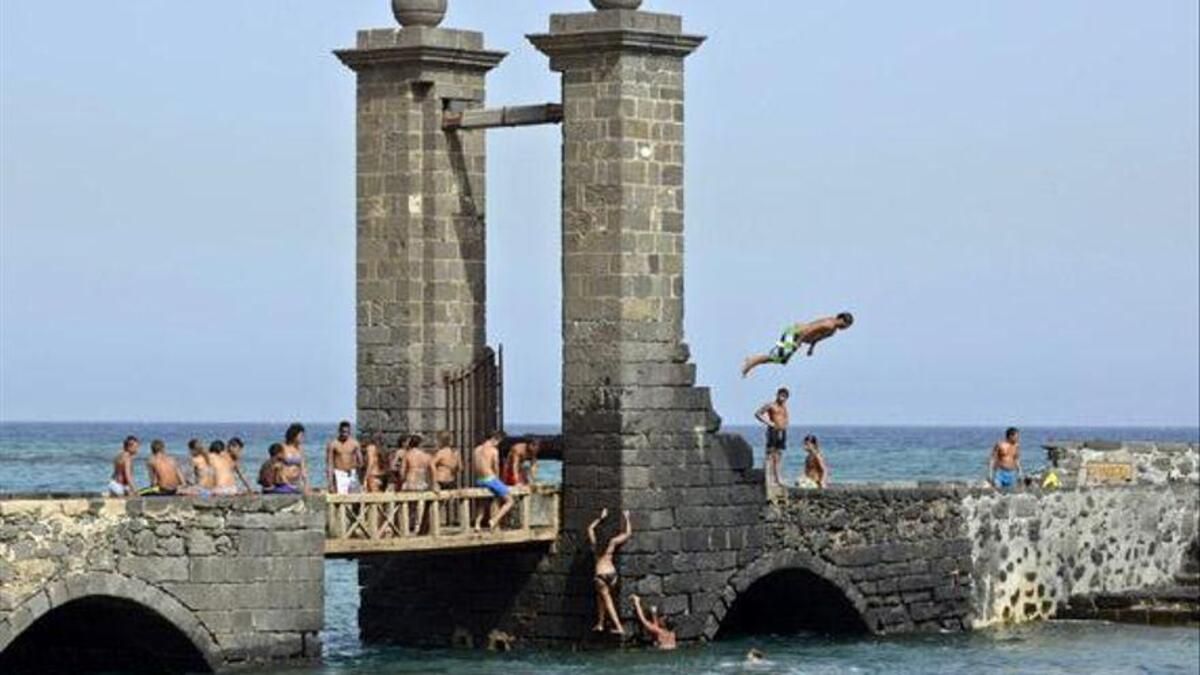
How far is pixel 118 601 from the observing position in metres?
39.0

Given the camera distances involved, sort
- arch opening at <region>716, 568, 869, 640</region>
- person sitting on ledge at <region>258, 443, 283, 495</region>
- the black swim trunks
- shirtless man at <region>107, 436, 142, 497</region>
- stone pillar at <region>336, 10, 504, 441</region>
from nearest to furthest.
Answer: shirtless man at <region>107, 436, 142, 497</region> → person sitting on ledge at <region>258, 443, 283, 495</region> → stone pillar at <region>336, 10, 504, 441</region> → the black swim trunks → arch opening at <region>716, 568, 869, 640</region>

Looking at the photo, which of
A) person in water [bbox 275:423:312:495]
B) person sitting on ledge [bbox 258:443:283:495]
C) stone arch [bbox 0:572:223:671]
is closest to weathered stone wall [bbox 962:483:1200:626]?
person in water [bbox 275:423:312:495]

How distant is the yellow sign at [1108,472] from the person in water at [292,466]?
15905 millimetres

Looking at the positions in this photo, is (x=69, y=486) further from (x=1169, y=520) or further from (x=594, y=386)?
(x=594, y=386)

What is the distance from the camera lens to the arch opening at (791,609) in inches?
1855

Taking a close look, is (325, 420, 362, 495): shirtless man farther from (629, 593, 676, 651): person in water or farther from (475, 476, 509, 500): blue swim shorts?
(629, 593, 676, 651): person in water

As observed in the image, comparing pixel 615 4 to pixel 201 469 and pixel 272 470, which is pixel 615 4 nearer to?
pixel 272 470

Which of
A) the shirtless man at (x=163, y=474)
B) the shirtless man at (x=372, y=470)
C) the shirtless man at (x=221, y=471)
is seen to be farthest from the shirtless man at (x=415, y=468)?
the shirtless man at (x=163, y=474)

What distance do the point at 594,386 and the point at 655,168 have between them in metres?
2.46

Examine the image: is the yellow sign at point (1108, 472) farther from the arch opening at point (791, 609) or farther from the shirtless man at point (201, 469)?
the shirtless man at point (201, 469)

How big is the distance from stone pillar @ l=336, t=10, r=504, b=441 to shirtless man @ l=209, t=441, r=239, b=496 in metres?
4.59

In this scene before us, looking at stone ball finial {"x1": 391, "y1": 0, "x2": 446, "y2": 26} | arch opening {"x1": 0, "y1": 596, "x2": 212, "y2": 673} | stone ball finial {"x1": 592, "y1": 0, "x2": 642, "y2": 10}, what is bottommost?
arch opening {"x1": 0, "y1": 596, "x2": 212, "y2": 673}

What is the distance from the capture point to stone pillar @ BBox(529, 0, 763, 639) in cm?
4397

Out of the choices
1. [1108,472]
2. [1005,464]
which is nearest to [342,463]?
[1005,464]
